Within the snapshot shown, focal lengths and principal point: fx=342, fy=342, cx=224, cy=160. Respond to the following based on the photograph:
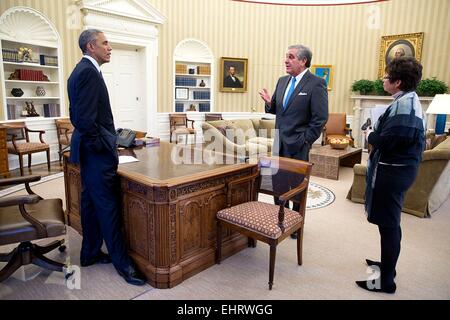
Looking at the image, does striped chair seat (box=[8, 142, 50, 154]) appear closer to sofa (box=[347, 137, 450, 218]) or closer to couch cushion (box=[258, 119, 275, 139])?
couch cushion (box=[258, 119, 275, 139])

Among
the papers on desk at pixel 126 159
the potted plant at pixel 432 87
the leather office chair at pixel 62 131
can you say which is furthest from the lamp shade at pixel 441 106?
the leather office chair at pixel 62 131

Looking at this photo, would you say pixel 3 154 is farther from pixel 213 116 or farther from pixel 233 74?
pixel 233 74

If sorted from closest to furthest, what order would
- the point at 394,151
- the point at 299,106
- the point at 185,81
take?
the point at 394,151
the point at 299,106
the point at 185,81

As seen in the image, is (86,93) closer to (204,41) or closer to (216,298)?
(216,298)

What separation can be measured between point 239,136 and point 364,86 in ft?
11.7

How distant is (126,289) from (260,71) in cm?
770

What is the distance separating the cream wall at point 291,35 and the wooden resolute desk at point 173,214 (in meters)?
5.86

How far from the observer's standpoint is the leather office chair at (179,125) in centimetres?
796

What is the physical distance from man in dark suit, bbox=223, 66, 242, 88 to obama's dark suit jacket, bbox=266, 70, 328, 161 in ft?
19.0

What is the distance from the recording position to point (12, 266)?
238 centimetres

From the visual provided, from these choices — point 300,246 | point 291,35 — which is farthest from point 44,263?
point 291,35

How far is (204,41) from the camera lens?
8.48 meters

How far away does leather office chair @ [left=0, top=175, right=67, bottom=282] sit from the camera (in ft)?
7.00
